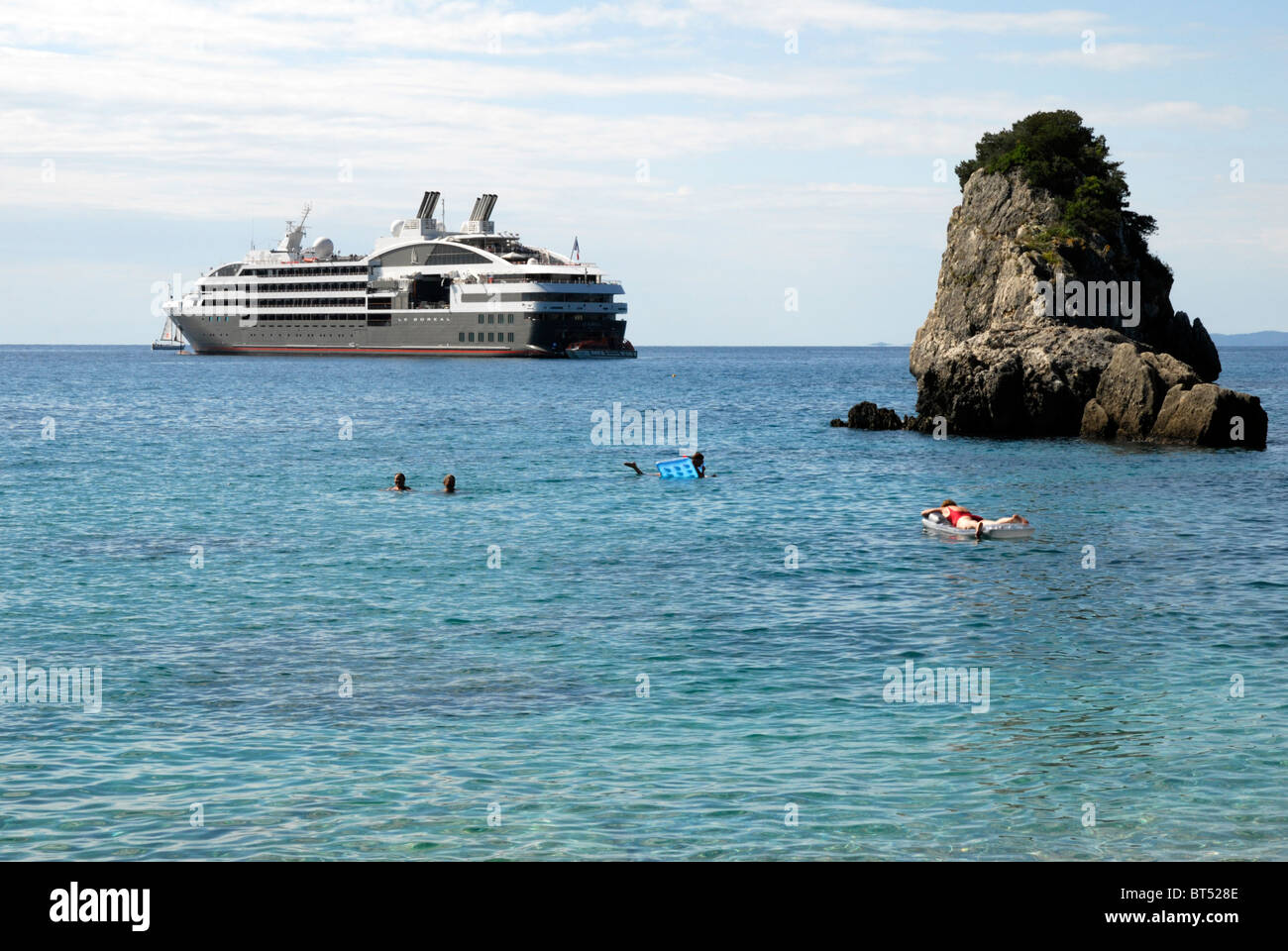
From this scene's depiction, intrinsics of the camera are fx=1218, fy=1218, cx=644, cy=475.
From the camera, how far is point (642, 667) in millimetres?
17812

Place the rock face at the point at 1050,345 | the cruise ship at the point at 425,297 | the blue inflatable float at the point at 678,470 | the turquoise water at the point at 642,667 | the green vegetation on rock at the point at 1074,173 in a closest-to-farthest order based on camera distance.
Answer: the turquoise water at the point at 642,667 < the blue inflatable float at the point at 678,470 < the rock face at the point at 1050,345 < the green vegetation on rock at the point at 1074,173 < the cruise ship at the point at 425,297

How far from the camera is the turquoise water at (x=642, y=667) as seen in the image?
39.0 ft

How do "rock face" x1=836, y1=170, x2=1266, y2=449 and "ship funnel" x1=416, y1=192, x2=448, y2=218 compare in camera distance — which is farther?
"ship funnel" x1=416, y1=192, x2=448, y2=218

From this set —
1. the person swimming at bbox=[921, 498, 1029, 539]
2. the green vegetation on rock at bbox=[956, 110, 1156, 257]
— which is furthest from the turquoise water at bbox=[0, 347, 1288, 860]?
the green vegetation on rock at bbox=[956, 110, 1156, 257]

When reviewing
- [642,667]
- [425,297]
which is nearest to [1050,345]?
[642,667]

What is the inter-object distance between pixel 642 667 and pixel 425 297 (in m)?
145

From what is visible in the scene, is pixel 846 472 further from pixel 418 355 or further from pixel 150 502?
pixel 418 355

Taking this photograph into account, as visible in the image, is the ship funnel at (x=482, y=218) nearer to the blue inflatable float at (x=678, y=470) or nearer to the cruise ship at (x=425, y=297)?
the cruise ship at (x=425, y=297)

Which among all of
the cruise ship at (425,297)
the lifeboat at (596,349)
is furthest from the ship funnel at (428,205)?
the lifeboat at (596,349)

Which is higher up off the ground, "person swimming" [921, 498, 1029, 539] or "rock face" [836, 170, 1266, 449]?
"rock face" [836, 170, 1266, 449]

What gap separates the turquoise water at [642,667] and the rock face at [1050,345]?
1124cm

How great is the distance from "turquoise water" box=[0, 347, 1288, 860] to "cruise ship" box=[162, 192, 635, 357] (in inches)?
4282

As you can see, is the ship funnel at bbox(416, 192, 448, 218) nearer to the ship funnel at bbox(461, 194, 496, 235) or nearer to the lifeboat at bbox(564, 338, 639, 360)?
the ship funnel at bbox(461, 194, 496, 235)

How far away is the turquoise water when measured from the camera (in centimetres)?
1190
